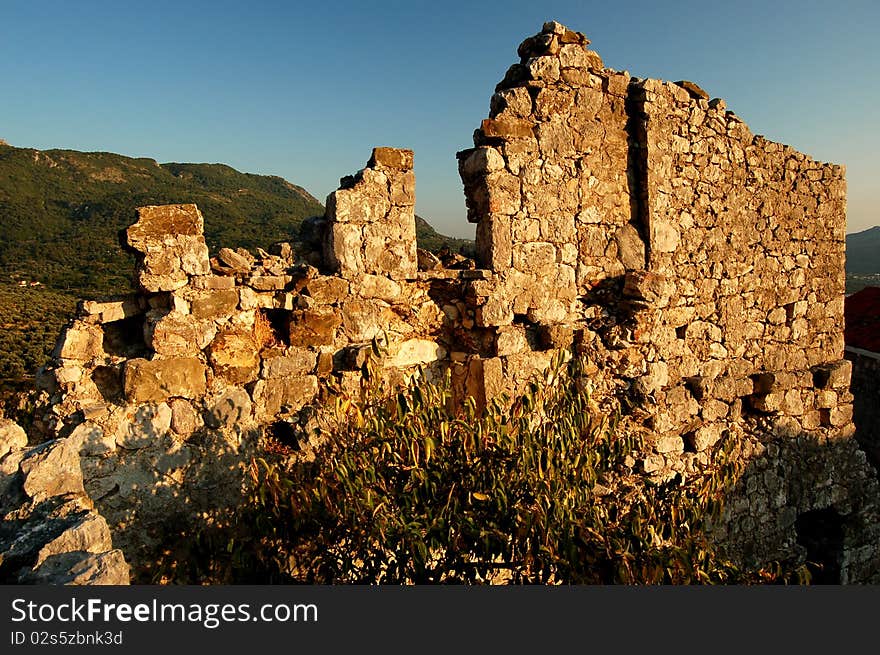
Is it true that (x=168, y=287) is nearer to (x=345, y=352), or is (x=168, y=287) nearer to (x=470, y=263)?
(x=345, y=352)

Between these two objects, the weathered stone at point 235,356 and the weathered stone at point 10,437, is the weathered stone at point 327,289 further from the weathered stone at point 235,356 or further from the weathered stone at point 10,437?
the weathered stone at point 10,437

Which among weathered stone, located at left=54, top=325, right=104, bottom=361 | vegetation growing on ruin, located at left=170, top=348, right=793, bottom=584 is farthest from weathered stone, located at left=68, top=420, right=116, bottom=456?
vegetation growing on ruin, located at left=170, top=348, right=793, bottom=584

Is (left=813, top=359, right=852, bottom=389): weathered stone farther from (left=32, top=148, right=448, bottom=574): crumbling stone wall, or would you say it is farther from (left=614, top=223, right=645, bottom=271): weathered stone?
(left=32, top=148, right=448, bottom=574): crumbling stone wall

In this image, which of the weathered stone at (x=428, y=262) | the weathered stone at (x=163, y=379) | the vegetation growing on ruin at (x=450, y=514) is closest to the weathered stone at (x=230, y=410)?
the weathered stone at (x=163, y=379)

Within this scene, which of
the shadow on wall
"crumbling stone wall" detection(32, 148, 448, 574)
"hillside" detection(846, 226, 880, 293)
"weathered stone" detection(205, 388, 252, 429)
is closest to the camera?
"crumbling stone wall" detection(32, 148, 448, 574)

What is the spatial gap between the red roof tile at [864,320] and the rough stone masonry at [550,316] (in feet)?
14.0

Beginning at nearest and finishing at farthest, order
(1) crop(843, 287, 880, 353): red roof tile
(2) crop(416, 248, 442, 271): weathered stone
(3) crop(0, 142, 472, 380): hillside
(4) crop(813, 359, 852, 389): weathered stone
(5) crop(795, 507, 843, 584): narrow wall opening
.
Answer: (2) crop(416, 248, 442, 271): weathered stone < (4) crop(813, 359, 852, 389): weathered stone < (5) crop(795, 507, 843, 584): narrow wall opening < (1) crop(843, 287, 880, 353): red roof tile < (3) crop(0, 142, 472, 380): hillside

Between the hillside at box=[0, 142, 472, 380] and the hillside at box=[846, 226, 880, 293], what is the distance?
994 inches

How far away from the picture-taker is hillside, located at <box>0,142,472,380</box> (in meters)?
12.7

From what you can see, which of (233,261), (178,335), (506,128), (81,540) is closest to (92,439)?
(178,335)

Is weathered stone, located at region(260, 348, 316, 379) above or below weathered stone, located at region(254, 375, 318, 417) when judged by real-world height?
above

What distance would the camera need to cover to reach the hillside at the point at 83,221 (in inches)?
501

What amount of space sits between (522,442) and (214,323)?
197 centimetres

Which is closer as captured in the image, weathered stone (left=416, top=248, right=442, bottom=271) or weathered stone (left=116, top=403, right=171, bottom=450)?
weathered stone (left=116, top=403, right=171, bottom=450)
